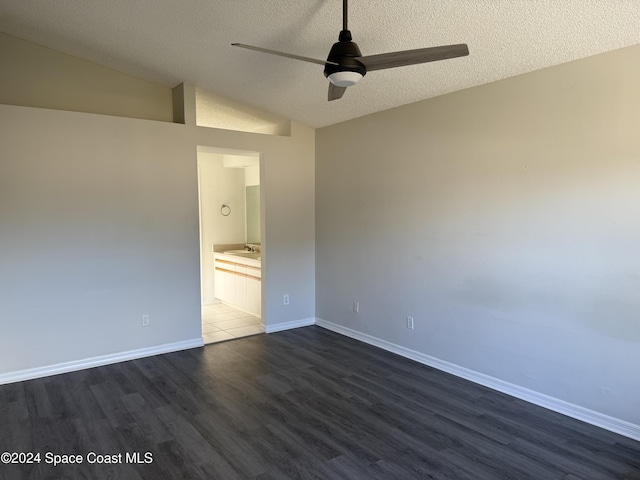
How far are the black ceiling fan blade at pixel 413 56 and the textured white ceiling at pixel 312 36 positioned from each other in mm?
541

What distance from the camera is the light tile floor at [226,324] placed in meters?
4.93

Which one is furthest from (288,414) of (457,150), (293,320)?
(457,150)

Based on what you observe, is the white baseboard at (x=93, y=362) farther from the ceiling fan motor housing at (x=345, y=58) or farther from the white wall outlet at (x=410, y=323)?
the ceiling fan motor housing at (x=345, y=58)

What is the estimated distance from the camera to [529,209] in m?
3.12

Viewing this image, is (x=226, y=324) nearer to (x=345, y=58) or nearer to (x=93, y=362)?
(x=93, y=362)

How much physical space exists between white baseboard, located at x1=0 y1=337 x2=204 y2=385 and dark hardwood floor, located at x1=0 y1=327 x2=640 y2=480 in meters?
0.10

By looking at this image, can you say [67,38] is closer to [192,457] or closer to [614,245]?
[192,457]

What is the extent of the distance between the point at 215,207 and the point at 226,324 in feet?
6.87

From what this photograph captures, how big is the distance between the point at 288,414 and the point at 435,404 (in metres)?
1.15

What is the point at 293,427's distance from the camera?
112 inches

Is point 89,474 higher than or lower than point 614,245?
lower

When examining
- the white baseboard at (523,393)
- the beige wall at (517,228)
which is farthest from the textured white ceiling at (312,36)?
the white baseboard at (523,393)

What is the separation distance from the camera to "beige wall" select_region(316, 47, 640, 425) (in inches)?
106

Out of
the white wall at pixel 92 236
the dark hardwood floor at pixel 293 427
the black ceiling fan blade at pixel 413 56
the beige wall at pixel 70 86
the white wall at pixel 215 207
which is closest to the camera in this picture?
the black ceiling fan blade at pixel 413 56
